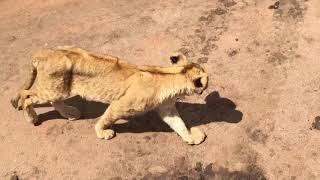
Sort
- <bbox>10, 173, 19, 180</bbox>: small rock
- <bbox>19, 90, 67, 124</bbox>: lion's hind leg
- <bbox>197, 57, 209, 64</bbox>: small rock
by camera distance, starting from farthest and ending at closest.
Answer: <bbox>197, 57, 209, 64</bbox>: small rock
<bbox>10, 173, 19, 180</bbox>: small rock
<bbox>19, 90, 67, 124</bbox>: lion's hind leg

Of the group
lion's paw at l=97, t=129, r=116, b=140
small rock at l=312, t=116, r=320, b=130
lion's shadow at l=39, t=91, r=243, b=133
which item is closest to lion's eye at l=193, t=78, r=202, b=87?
lion's shadow at l=39, t=91, r=243, b=133

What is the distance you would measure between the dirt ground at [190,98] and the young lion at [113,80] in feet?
3.08

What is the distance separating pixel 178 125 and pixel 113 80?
1.52m

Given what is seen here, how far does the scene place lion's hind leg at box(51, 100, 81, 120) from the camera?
10428 millimetres

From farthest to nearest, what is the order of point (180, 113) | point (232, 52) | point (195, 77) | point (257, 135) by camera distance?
point (232, 52)
point (180, 113)
point (257, 135)
point (195, 77)

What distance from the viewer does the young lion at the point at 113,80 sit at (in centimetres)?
927

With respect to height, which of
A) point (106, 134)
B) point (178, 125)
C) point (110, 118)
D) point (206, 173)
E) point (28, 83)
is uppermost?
point (28, 83)

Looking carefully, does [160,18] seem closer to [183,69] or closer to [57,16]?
[57,16]

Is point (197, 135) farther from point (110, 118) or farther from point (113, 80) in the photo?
point (113, 80)

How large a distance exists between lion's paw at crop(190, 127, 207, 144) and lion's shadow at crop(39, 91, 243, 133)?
0.24m

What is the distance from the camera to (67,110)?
10555 mm

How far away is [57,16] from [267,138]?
5.50m

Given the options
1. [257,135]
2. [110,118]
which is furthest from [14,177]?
[257,135]

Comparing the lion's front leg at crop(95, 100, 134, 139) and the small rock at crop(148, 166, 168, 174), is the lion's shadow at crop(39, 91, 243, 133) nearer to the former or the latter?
the lion's front leg at crop(95, 100, 134, 139)
